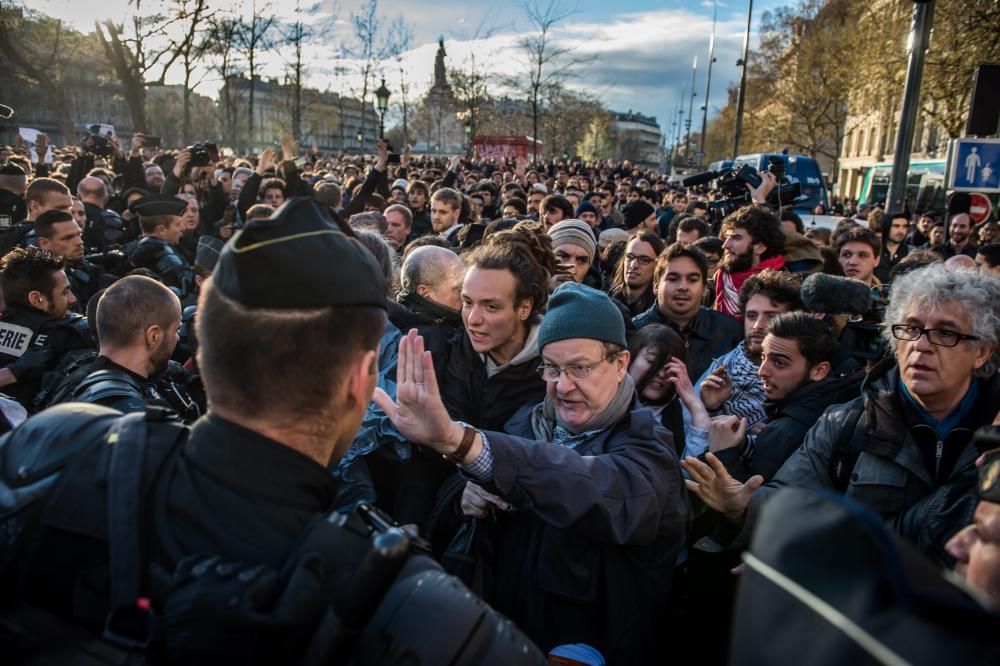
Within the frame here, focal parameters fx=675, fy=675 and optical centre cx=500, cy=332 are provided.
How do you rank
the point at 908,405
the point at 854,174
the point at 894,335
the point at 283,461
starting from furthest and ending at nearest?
the point at 854,174 < the point at 894,335 < the point at 908,405 < the point at 283,461

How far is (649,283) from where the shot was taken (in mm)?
5582

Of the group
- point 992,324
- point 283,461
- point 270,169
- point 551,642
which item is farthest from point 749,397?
point 270,169

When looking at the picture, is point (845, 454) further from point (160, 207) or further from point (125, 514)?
point (160, 207)

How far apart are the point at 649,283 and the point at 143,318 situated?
12.7 ft

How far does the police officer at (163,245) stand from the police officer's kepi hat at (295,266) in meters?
4.56

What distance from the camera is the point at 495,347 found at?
122 inches

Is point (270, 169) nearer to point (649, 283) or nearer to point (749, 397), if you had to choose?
point (649, 283)

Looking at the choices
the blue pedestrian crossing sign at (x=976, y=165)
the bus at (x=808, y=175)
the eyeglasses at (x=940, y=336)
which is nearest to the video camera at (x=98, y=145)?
the blue pedestrian crossing sign at (x=976, y=165)

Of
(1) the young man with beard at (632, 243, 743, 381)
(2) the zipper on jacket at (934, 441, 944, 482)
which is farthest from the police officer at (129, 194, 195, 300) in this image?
(2) the zipper on jacket at (934, 441, 944, 482)

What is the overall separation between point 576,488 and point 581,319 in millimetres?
693

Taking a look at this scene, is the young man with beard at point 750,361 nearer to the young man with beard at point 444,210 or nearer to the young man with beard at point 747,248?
the young man with beard at point 747,248

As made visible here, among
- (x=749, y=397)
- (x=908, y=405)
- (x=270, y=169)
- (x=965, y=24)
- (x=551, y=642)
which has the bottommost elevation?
(x=551, y=642)

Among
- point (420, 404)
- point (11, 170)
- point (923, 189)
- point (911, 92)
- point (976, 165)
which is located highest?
Answer: point (911, 92)

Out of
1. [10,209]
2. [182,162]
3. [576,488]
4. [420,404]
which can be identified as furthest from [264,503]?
[182,162]
